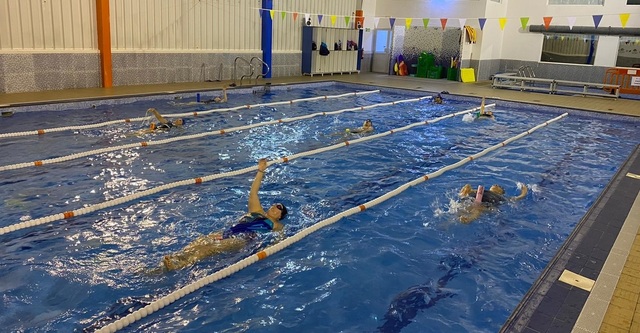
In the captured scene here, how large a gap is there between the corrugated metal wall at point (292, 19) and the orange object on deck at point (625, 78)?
11.0m

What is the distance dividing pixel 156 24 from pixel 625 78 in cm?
1750

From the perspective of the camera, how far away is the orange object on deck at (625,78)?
17547 millimetres

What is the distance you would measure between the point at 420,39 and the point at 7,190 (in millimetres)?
20087

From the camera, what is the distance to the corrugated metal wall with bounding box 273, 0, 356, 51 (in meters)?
18.4

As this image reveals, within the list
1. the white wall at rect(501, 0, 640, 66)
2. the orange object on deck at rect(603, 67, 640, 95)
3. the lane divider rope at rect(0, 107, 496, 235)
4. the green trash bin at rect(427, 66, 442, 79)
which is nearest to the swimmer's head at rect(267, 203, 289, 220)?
the lane divider rope at rect(0, 107, 496, 235)

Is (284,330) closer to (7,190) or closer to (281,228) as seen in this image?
(281,228)

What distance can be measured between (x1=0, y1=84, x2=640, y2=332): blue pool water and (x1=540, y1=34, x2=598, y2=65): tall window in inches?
487

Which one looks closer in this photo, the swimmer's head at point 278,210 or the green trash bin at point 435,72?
the swimmer's head at point 278,210

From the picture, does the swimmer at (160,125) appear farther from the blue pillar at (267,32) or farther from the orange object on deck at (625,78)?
the orange object on deck at (625,78)

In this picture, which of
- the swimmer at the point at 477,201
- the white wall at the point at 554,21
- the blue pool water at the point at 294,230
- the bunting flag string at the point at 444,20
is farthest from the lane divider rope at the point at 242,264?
the white wall at the point at 554,21

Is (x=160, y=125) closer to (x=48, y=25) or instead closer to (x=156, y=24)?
(x=48, y=25)

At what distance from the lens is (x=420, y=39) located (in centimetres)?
2311

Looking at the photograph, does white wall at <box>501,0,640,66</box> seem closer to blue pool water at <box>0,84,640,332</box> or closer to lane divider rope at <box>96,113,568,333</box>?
blue pool water at <box>0,84,640,332</box>

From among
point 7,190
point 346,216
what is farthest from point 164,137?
point 346,216
